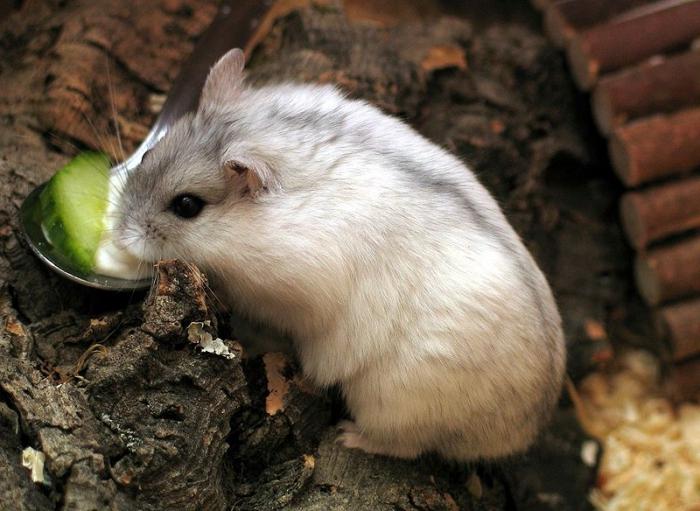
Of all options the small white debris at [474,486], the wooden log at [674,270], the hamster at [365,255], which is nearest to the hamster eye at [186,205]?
the hamster at [365,255]

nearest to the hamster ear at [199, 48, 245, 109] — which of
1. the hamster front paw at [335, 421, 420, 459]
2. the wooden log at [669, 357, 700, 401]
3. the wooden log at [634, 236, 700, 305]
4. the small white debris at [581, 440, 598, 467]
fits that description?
the hamster front paw at [335, 421, 420, 459]

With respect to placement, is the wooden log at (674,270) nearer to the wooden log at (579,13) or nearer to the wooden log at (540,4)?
the wooden log at (579,13)

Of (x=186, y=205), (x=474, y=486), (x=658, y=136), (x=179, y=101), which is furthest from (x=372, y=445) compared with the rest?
(x=658, y=136)

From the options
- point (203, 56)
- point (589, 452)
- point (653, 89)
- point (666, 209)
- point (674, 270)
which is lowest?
point (589, 452)

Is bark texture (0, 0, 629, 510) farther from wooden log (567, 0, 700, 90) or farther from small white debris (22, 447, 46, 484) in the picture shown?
wooden log (567, 0, 700, 90)

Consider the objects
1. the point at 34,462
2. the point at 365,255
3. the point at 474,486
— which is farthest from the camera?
the point at 474,486

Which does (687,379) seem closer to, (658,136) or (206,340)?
(658,136)
